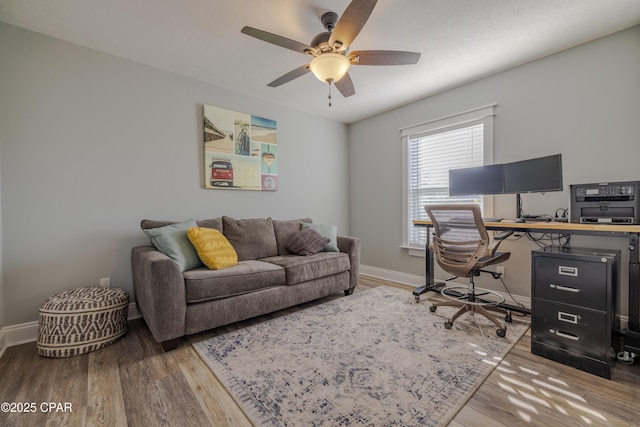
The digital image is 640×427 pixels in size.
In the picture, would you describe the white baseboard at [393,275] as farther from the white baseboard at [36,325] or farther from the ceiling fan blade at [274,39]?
the ceiling fan blade at [274,39]

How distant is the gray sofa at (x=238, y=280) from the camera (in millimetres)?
1873

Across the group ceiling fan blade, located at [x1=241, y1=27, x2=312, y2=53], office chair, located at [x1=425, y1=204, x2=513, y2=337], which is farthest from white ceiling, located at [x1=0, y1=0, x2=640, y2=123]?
office chair, located at [x1=425, y1=204, x2=513, y2=337]

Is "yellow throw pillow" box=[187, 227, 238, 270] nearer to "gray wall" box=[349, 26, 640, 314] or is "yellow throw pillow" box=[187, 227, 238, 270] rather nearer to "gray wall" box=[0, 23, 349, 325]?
"gray wall" box=[0, 23, 349, 325]

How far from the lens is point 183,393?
57.5 inches

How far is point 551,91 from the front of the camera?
8.25ft

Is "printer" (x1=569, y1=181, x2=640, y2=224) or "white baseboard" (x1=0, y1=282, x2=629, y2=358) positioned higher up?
"printer" (x1=569, y1=181, x2=640, y2=224)

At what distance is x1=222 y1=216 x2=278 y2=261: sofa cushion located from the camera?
281cm

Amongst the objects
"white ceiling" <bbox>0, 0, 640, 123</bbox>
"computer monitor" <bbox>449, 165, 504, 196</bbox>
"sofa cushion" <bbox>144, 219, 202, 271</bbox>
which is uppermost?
"white ceiling" <bbox>0, 0, 640, 123</bbox>

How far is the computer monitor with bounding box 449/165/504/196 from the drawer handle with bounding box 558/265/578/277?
39.7 inches

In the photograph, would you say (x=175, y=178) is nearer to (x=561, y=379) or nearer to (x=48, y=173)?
(x=48, y=173)

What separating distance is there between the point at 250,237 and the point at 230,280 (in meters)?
0.78

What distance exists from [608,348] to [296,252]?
8.16ft

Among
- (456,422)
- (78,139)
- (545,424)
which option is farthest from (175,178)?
(545,424)

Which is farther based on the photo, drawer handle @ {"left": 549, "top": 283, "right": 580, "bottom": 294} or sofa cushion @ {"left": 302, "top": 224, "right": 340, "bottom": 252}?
sofa cushion @ {"left": 302, "top": 224, "right": 340, "bottom": 252}
